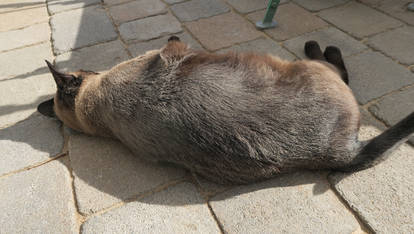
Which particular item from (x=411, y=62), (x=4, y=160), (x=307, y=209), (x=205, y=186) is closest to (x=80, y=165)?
(x=4, y=160)

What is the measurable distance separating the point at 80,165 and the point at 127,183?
54cm

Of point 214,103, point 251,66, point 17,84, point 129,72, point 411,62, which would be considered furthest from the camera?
point 17,84

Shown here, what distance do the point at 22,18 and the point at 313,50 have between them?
4.79m

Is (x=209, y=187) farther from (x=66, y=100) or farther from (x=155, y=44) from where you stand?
(x=155, y=44)

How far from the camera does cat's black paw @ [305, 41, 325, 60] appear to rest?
307 cm

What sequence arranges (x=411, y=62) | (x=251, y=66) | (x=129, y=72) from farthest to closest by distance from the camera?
(x=411, y=62) → (x=129, y=72) → (x=251, y=66)

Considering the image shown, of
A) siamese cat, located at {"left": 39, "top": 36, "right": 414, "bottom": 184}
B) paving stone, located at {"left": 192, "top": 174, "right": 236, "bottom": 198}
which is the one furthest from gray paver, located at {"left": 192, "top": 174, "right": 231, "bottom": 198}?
siamese cat, located at {"left": 39, "top": 36, "right": 414, "bottom": 184}

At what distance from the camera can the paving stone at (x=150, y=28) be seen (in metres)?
3.88

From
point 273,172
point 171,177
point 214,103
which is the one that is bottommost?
point 171,177

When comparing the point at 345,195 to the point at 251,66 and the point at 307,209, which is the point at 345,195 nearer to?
the point at 307,209

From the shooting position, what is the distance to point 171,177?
7.77 feet

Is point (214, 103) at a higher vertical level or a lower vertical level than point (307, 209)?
higher

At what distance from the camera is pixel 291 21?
3.84 m

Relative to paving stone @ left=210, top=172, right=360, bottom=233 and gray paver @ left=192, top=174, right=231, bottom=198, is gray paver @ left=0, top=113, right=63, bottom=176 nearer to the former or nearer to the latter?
gray paver @ left=192, top=174, right=231, bottom=198
